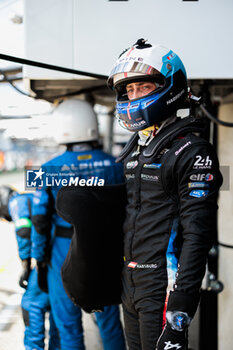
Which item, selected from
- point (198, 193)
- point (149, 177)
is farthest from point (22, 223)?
point (198, 193)

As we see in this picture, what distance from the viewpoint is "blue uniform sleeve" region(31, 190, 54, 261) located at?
2.54 meters

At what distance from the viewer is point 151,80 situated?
1.63 meters

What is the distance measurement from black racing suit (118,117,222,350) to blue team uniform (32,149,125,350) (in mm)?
904

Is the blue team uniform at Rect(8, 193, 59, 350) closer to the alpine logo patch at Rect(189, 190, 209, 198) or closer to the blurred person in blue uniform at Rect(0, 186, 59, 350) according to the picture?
the blurred person in blue uniform at Rect(0, 186, 59, 350)

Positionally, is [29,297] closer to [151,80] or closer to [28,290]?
[28,290]

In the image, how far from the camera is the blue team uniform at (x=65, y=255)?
8.38 feet

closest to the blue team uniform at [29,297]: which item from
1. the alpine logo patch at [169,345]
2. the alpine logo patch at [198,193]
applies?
the alpine logo patch at [169,345]

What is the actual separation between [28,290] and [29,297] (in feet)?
0.20

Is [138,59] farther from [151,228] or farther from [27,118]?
[27,118]

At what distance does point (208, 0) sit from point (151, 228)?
1396 millimetres

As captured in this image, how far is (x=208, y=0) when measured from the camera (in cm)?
201

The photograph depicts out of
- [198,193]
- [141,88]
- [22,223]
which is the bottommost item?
[22,223]

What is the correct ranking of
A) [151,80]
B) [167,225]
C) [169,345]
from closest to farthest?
[169,345] → [167,225] → [151,80]

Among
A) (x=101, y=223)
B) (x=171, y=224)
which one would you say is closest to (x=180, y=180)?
(x=171, y=224)
